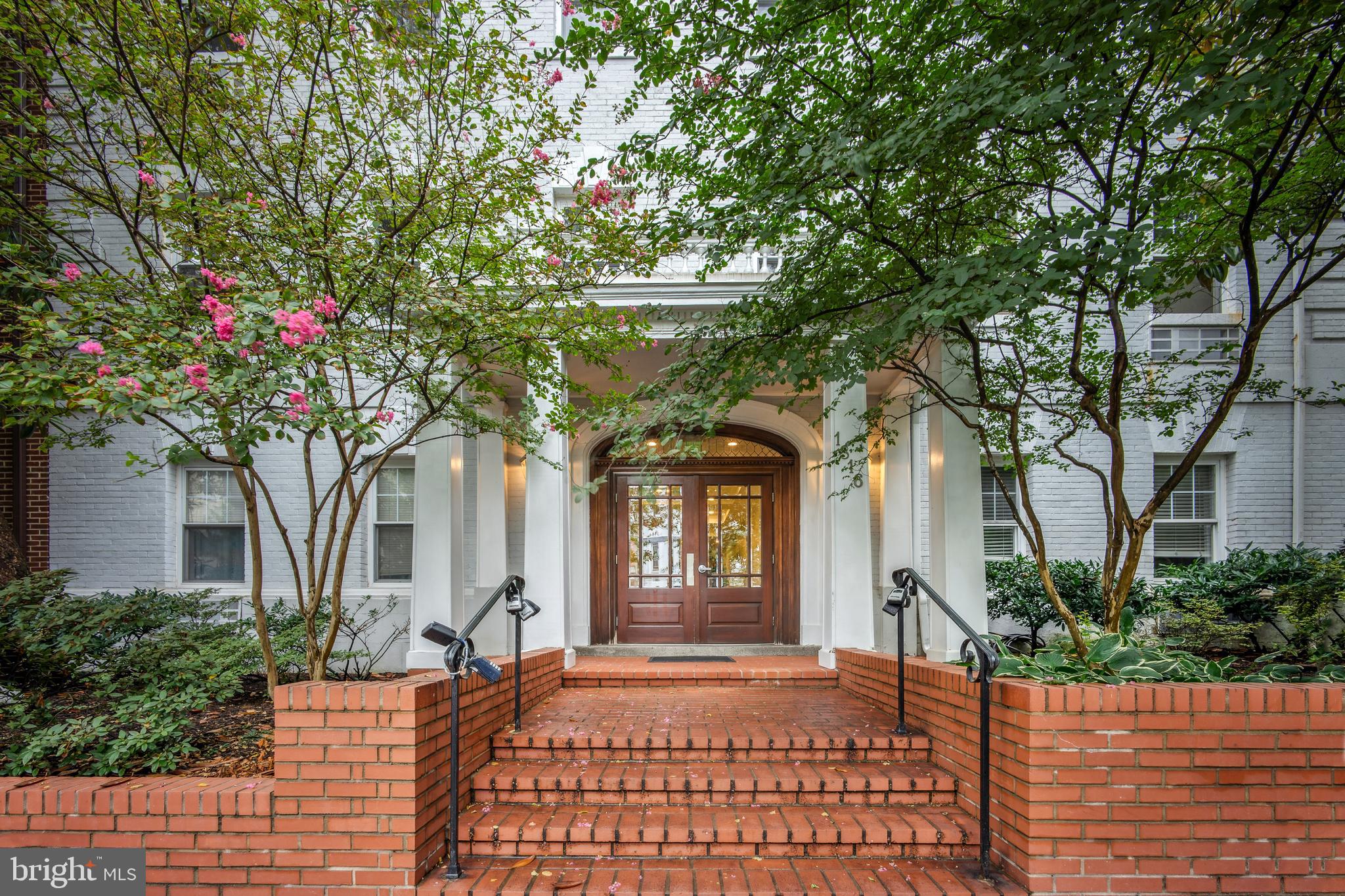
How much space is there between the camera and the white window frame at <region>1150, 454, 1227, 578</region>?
7340mm

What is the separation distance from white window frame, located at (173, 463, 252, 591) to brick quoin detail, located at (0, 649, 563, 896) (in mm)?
4997

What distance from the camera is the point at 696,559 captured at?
303 inches

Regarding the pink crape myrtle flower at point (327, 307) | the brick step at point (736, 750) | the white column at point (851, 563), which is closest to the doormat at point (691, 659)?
the white column at point (851, 563)

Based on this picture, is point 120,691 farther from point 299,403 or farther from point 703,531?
point 703,531

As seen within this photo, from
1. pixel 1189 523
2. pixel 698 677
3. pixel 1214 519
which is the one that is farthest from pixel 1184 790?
pixel 1214 519

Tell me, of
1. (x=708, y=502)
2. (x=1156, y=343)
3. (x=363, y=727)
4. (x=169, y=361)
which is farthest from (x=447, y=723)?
(x=1156, y=343)

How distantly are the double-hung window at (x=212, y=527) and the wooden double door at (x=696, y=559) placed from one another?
15.0ft

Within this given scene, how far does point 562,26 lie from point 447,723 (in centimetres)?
714

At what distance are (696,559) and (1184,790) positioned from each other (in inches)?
212

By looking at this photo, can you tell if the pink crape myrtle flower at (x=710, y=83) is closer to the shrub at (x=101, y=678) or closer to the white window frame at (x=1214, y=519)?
the shrub at (x=101, y=678)

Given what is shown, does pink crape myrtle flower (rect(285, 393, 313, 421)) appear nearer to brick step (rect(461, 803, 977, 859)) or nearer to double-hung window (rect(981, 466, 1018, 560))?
brick step (rect(461, 803, 977, 859))

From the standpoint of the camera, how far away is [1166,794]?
2.70m

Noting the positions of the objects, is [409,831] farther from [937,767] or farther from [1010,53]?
[1010,53]

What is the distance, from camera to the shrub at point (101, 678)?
311 centimetres
